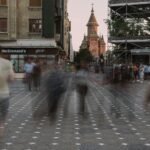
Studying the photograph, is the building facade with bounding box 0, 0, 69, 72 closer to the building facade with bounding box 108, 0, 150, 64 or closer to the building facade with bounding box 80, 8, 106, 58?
the building facade with bounding box 108, 0, 150, 64

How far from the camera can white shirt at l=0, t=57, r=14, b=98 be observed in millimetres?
9234

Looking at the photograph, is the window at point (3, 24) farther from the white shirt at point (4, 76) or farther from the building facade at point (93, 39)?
the building facade at point (93, 39)

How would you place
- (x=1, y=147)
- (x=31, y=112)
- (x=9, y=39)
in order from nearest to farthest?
1. (x=1, y=147)
2. (x=31, y=112)
3. (x=9, y=39)

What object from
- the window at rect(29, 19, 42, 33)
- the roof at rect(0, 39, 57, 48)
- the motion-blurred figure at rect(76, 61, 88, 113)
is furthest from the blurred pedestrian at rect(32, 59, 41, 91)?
the window at rect(29, 19, 42, 33)

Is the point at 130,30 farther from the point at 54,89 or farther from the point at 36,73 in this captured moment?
the point at 54,89

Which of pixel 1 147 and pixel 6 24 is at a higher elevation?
pixel 6 24

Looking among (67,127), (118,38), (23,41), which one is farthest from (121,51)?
(67,127)

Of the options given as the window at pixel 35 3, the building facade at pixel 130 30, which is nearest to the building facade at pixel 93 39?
the building facade at pixel 130 30

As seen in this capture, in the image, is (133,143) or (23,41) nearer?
(133,143)

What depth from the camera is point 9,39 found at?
191ft

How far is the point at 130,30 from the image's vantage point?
74125 millimetres

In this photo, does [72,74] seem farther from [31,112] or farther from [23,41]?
[23,41]

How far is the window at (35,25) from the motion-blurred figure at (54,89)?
144 feet

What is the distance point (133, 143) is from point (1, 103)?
2726 mm
